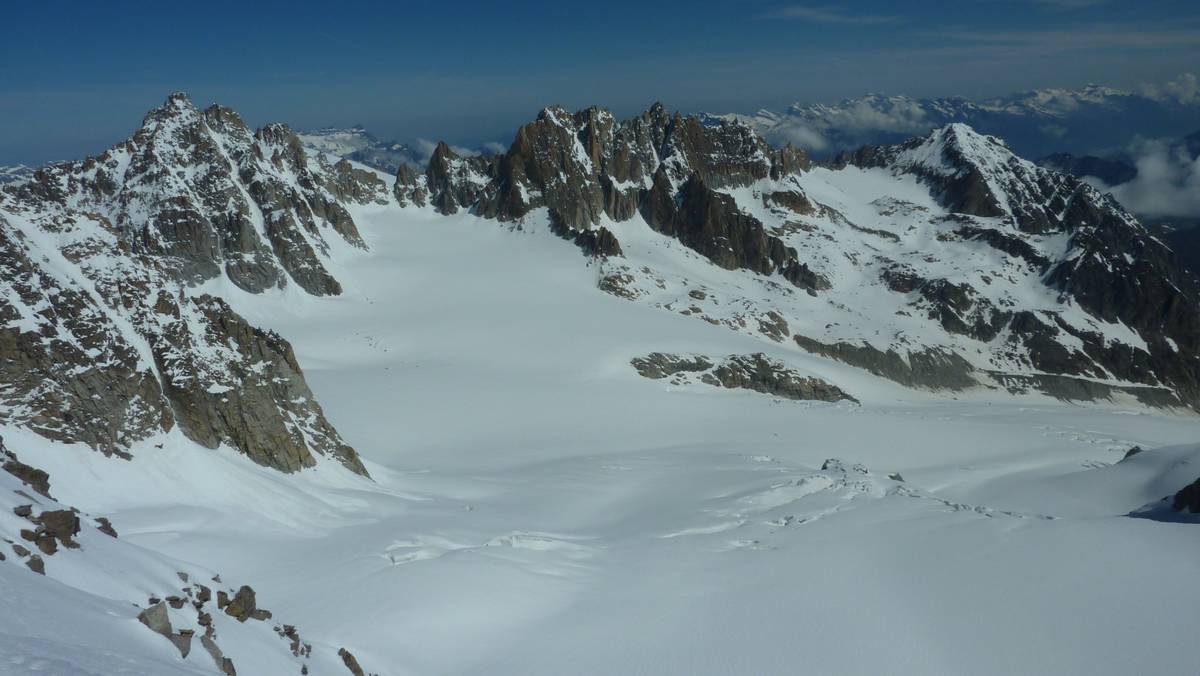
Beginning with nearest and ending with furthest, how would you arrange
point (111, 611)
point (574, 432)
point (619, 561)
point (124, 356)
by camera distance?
1. point (111, 611)
2. point (124, 356)
3. point (619, 561)
4. point (574, 432)

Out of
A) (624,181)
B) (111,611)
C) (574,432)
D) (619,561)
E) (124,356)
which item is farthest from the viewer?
(624,181)

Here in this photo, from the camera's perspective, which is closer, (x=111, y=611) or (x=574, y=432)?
(x=111, y=611)

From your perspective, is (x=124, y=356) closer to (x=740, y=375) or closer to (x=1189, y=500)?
(x=1189, y=500)

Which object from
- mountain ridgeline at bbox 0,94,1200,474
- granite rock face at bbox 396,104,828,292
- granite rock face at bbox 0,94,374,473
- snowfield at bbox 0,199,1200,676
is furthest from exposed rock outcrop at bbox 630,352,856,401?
granite rock face at bbox 0,94,374,473

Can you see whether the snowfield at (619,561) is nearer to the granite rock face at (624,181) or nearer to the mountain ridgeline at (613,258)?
the mountain ridgeline at (613,258)

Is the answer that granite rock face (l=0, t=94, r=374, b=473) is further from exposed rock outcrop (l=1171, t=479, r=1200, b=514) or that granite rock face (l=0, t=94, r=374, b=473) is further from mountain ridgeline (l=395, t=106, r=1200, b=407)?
mountain ridgeline (l=395, t=106, r=1200, b=407)

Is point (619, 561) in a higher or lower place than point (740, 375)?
lower

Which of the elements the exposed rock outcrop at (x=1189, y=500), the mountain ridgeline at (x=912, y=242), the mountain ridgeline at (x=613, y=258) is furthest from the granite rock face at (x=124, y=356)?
the mountain ridgeline at (x=912, y=242)

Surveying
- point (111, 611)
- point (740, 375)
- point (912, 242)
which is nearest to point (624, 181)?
point (912, 242)
